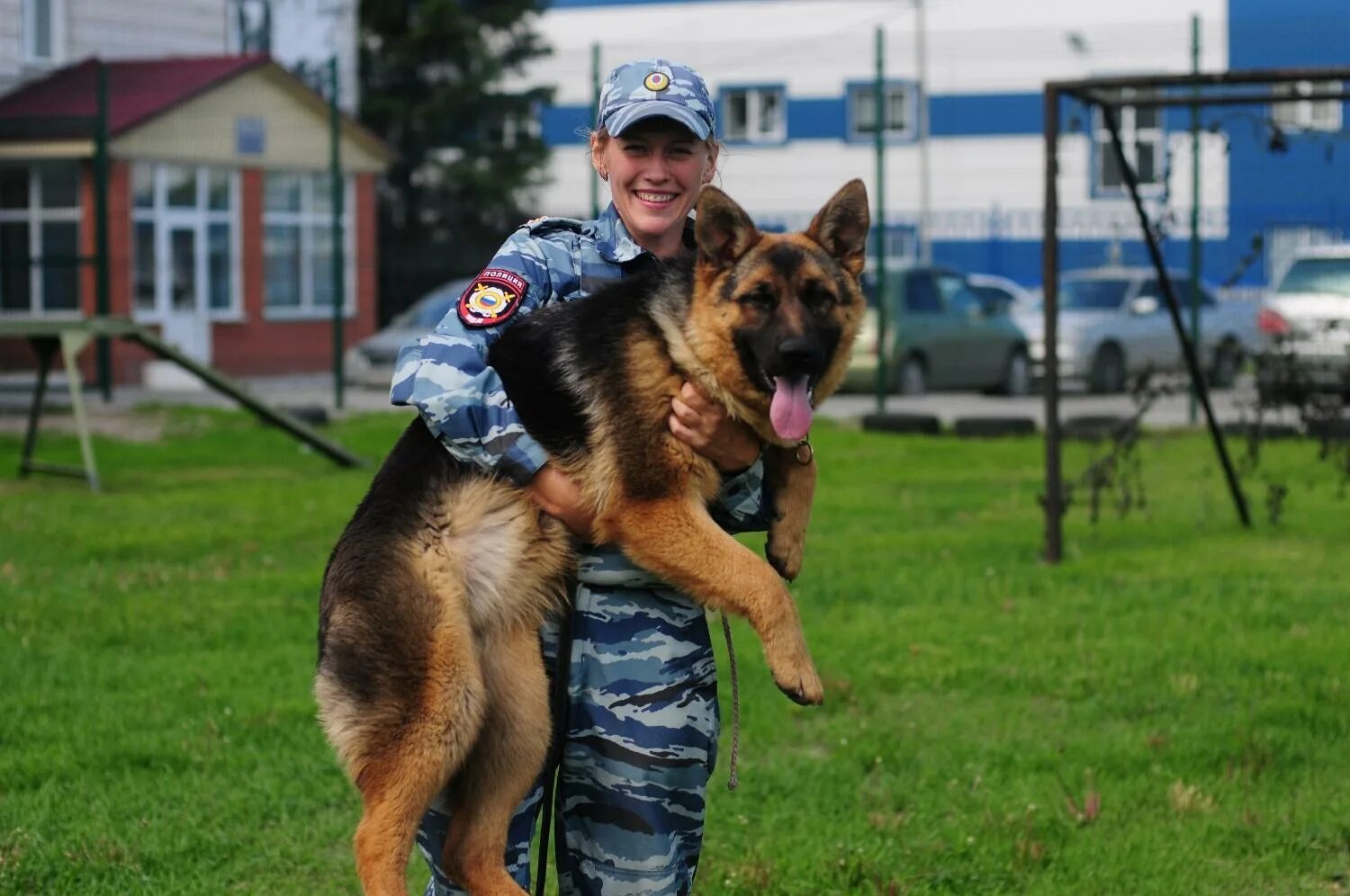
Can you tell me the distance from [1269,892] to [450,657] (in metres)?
2.88

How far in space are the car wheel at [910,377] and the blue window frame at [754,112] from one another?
11963mm

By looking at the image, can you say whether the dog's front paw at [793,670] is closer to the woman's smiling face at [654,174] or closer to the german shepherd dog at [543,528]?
the german shepherd dog at [543,528]

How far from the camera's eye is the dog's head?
3566 millimetres

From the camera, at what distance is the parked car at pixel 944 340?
19.9 metres

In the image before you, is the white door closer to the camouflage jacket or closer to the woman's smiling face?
the camouflage jacket

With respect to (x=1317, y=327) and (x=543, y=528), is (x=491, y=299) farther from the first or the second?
(x=1317, y=327)

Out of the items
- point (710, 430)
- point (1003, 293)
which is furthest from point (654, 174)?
point (1003, 293)

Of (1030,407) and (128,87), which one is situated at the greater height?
(128,87)

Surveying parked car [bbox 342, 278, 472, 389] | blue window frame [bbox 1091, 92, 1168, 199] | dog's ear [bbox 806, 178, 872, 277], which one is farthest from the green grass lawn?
parked car [bbox 342, 278, 472, 389]

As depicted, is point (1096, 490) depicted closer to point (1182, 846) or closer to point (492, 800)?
point (1182, 846)

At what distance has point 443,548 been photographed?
3.70 meters

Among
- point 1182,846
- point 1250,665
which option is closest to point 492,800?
point 1182,846

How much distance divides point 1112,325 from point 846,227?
16757 millimetres

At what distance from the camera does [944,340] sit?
20.5 metres
